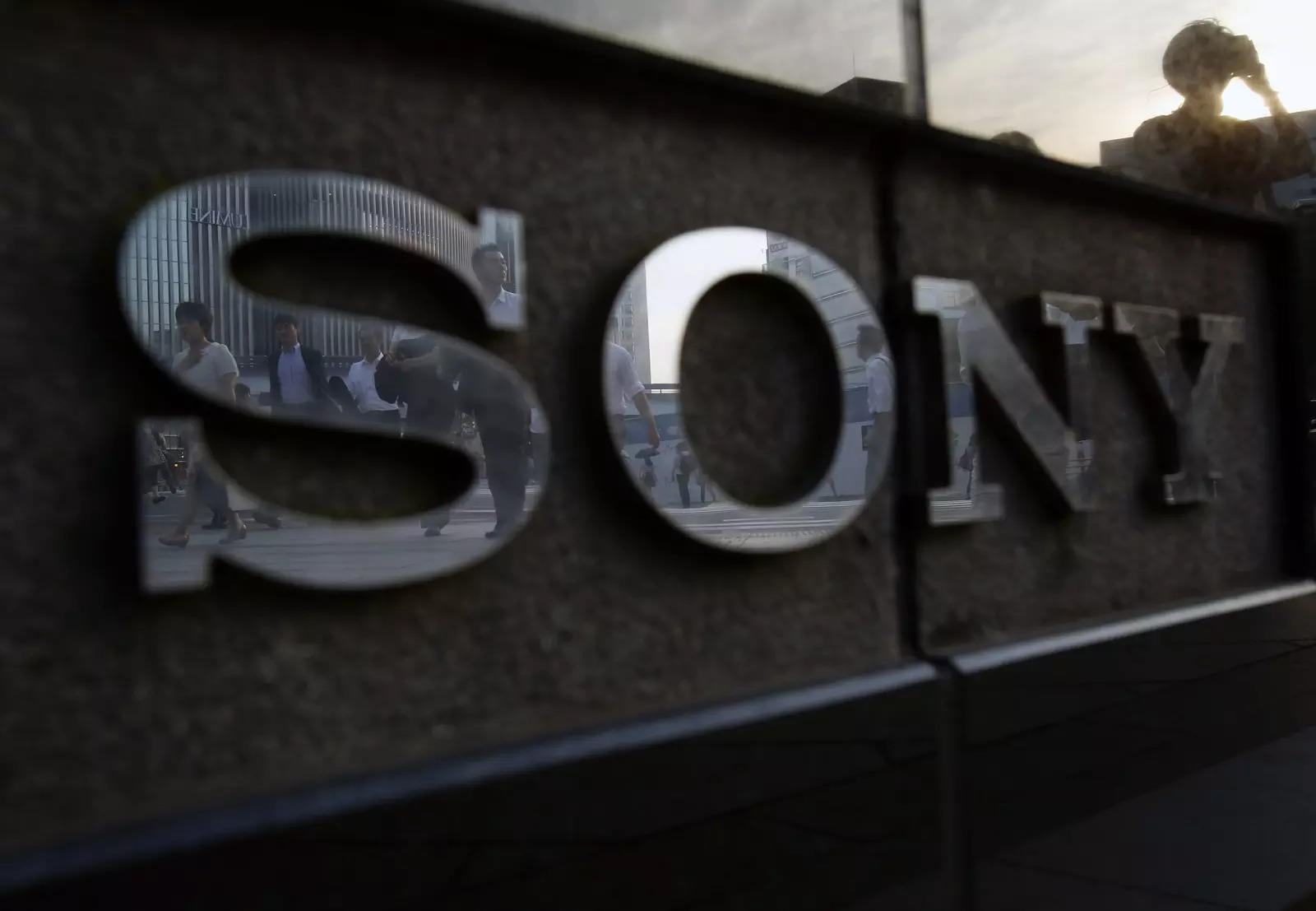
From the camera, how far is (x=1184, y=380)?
13.6 feet

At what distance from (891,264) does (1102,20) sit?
5.58 feet

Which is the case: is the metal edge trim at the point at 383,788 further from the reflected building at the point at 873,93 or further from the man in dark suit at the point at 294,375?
the reflected building at the point at 873,93

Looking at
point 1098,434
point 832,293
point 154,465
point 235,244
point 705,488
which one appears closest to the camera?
point 154,465

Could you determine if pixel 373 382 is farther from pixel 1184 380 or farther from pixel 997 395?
pixel 1184 380

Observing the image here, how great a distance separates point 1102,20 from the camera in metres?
4.22

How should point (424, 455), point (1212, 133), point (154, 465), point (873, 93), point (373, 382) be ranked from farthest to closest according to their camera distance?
1. point (1212, 133)
2. point (873, 93)
3. point (424, 455)
4. point (373, 382)
5. point (154, 465)

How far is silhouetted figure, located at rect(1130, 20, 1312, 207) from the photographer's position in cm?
429

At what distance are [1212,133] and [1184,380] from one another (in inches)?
40.6

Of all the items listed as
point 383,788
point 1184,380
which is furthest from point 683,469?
point 1184,380

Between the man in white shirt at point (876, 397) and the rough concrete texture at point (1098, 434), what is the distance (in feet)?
0.84

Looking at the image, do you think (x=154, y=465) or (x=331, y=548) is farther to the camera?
(x=331, y=548)

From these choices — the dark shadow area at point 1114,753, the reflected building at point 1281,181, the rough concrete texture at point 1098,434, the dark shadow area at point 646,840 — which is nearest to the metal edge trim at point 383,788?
the dark shadow area at point 646,840

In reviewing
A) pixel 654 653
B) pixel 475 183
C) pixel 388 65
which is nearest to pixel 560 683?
pixel 654 653

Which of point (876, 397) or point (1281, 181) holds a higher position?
point (1281, 181)
